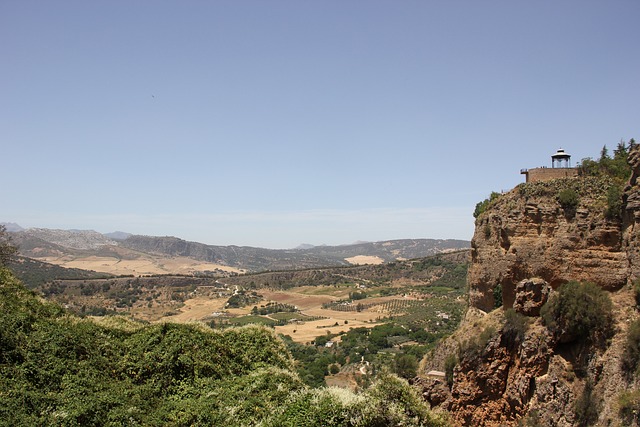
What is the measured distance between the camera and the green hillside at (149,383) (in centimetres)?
1229

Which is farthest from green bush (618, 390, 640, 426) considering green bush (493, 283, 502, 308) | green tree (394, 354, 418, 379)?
green tree (394, 354, 418, 379)

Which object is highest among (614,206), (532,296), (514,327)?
(614,206)

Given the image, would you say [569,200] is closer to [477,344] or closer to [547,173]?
[547,173]

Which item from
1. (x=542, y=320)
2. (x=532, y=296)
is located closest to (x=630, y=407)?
(x=542, y=320)

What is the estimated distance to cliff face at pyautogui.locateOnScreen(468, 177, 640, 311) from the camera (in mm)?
20484

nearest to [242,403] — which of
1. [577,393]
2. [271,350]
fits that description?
[271,350]

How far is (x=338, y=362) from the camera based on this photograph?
205 ft

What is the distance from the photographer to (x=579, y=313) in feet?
63.8

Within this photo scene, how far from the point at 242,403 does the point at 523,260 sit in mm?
18487

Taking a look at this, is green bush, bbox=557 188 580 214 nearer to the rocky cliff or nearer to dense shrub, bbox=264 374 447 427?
the rocky cliff

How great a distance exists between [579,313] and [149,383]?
18014 millimetres

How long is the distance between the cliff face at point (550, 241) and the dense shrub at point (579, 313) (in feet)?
3.33

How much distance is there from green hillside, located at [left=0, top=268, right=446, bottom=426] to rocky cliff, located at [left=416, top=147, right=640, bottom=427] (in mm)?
8753

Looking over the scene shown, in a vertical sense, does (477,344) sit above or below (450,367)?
above
